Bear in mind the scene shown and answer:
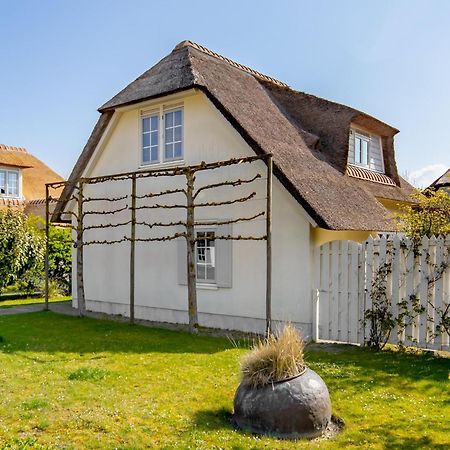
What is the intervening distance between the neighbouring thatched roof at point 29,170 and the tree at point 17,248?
12.1 meters

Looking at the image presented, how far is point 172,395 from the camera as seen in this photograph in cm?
680

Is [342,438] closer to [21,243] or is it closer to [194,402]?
[194,402]

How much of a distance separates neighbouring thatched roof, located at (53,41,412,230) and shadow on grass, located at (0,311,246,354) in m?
3.65

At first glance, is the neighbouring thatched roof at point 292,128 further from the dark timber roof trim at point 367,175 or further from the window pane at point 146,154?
the window pane at point 146,154

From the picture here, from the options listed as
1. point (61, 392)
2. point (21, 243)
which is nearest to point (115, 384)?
point (61, 392)

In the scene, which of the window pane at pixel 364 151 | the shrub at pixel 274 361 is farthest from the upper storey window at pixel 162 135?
the shrub at pixel 274 361

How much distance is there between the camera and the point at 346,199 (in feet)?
36.7

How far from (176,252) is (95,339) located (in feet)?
10.8

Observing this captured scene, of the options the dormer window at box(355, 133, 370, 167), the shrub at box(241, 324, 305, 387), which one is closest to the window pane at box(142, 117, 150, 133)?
the dormer window at box(355, 133, 370, 167)

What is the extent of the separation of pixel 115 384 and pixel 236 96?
8100 millimetres

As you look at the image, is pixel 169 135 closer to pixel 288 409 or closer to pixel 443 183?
pixel 288 409

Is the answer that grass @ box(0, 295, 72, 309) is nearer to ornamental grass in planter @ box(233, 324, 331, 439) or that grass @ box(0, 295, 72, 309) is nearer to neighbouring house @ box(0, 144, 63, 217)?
neighbouring house @ box(0, 144, 63, 217)

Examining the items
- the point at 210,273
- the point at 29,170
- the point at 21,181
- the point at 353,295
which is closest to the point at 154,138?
the point at 210,273

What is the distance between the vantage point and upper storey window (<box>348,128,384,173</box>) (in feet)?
47.7
